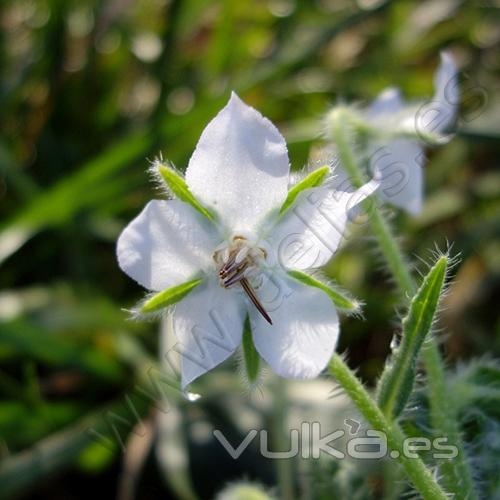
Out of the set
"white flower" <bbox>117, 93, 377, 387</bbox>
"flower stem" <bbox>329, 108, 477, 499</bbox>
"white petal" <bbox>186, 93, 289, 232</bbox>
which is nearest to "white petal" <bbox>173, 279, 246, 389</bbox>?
"white flower" <bbox>117, 93, 377, 387</bbox>

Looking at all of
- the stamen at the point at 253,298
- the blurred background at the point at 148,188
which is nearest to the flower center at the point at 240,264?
the stamen at the point at 253,298

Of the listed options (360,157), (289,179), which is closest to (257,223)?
(289,179)

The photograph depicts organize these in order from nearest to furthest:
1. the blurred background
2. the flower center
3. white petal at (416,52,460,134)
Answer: the flower center → white petal at (416,52,460,134) → the blurred background

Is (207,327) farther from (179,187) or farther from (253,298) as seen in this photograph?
(179,187)

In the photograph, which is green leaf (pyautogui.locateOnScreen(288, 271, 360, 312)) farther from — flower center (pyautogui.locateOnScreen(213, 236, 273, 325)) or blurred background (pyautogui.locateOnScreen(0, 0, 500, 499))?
blurred background (pyautogui.locateOnScreen(0, 0, 500, 499))

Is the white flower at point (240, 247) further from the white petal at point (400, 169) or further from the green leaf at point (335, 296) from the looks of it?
the white petal at point (400, 169)

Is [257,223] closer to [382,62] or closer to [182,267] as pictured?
[182,267]
